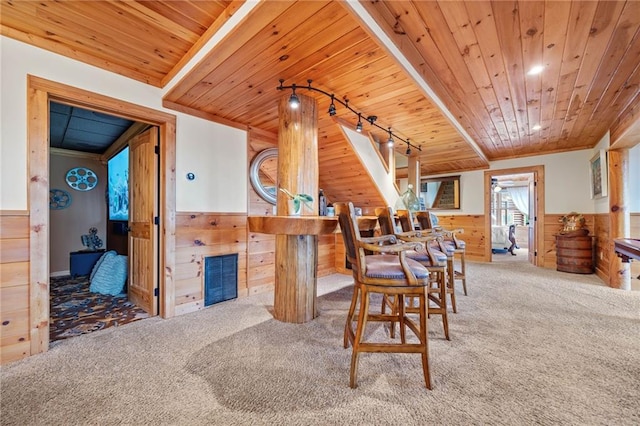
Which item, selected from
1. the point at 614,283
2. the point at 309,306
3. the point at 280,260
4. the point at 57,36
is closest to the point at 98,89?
the point at 57,36

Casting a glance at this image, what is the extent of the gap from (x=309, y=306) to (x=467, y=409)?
1378 mm

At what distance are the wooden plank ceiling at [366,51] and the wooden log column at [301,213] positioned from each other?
26cm

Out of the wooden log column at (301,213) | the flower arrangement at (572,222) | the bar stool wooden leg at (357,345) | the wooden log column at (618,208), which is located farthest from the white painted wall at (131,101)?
the flower arrangement at (572,222)

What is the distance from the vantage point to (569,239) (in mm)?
4430

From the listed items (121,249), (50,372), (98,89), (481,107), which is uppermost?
(481,107)

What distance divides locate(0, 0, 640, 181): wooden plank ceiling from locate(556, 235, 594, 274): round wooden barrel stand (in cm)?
207

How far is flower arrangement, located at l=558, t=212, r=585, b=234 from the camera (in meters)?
4.57

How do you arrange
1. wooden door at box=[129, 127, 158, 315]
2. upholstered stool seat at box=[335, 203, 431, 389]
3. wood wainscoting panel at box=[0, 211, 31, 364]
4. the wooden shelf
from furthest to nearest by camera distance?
wooden door at box=[129, 127, 158, 315], the wooden shelf, wood wainscoting panel at box=[0, 211, 31, 364], upholstered stool seat at box=[335, 203, 431, 389]

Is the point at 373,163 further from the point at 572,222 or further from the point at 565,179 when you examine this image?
the point at 565,179

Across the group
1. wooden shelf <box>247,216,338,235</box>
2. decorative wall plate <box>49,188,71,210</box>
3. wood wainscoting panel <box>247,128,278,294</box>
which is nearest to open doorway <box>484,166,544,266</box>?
wood wainscoting panel <box>247,128,278,294</box>

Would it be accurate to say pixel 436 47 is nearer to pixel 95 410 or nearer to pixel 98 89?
pixel 98 89

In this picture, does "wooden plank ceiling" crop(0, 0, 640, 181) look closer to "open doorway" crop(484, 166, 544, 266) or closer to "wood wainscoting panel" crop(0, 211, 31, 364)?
"wood wainscoting panel" crop(0, 211, 31, 364)

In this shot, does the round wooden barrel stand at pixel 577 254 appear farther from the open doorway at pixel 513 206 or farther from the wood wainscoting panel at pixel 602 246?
the open doorway at pixel 513 206

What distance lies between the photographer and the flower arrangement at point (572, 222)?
4570mm
